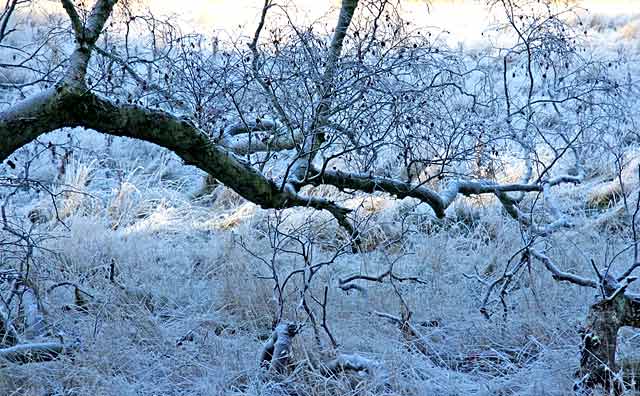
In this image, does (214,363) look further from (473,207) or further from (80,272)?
(473,207)

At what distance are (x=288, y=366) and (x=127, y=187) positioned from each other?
3262 mm

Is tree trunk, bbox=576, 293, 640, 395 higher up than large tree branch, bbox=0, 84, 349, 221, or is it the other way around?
large tree branch, bbox=0, 84, 349, 221

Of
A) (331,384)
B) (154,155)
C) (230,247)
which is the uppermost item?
(154,155)

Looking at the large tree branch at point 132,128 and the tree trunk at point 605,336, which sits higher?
the large tree branch at point 132,128

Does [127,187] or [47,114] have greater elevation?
[127,187]

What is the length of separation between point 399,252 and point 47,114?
8.88 ft

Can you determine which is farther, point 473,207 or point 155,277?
point 473,207

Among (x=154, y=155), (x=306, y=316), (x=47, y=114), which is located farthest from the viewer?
(x=154, y=155)

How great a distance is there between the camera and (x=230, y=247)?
15.0ft

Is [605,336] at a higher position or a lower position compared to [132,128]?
lower

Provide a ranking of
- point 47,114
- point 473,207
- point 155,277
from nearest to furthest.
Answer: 1. point 47,114
2. point 155,277
3. point 473,207

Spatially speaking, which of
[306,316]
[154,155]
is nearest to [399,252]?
[306,316]

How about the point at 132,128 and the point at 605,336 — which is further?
the point at 132,128

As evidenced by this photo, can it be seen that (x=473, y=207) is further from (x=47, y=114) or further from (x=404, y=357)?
(x=47, y=114)
